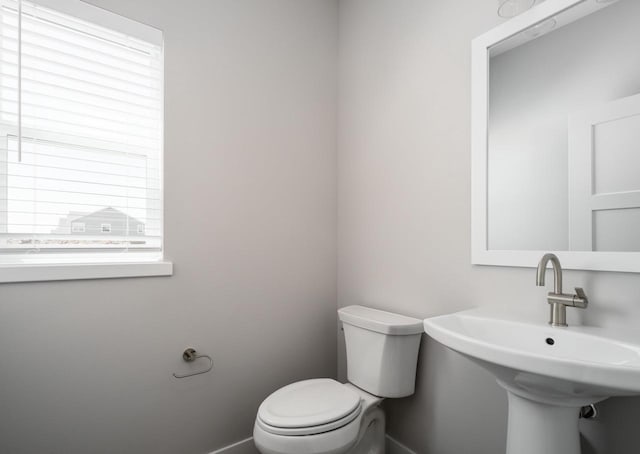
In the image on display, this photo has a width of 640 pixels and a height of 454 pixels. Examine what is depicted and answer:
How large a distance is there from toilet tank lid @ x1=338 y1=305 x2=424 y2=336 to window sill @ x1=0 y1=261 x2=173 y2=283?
854 mm

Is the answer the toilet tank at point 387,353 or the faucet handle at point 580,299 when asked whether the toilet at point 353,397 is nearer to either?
the toilet tank at point 387,353

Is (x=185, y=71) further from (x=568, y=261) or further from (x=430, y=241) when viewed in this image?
(x=568, y=261)

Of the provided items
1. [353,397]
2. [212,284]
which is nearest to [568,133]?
[353,397]

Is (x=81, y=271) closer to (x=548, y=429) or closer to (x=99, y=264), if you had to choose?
(x=99, y=264)

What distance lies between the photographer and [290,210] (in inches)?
71.7

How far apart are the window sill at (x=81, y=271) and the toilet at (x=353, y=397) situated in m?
0.72

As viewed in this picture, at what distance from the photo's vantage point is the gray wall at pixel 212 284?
123 cm

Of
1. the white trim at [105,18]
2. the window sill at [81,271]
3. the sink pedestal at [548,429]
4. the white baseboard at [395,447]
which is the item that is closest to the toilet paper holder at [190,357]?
the window sill at [81,271]

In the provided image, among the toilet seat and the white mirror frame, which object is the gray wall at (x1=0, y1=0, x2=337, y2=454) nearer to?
the toilet seat

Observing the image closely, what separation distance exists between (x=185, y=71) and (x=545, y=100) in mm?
1459

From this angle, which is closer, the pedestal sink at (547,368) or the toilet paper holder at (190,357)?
the pedestal sink at (547,368)

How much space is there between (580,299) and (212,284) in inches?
55.1

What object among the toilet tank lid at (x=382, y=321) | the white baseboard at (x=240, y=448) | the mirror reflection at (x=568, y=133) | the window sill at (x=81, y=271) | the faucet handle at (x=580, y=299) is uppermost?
the mirror reflection at (x=568, y=133)

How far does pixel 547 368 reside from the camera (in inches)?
27.9
